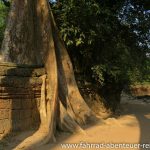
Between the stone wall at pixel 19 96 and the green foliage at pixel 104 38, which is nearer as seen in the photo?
the stone wall at pixel 19 96

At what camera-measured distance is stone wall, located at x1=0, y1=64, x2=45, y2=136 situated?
29.0 feet

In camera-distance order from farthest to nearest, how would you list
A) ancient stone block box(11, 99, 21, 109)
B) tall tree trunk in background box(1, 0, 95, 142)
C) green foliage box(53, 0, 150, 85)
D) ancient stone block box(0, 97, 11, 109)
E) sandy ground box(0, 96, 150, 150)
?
green foliage box(53, 0, 150, 85), tall tree trunk in background box(1, 0, 95, 142), ancient stone block box(11, 99, 21, 109), ancient stone block box(0, 97, 11, 109), sandy ground box(0, 96, 150, 150)

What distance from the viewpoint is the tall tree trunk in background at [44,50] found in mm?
10031

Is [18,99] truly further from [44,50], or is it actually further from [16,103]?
[44,50]

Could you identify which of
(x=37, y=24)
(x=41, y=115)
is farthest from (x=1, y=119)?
(x=37, y=24)

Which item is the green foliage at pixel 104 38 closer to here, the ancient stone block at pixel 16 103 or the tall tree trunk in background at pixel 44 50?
the tall tree trunk in background at pixel 44 50

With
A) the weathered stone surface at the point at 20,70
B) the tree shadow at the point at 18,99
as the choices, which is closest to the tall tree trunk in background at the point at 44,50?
the weathered stone surface at the point at 20,70

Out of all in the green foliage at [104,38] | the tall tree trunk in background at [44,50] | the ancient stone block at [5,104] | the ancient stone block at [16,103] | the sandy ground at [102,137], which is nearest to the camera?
the sandy ground at [102,137]

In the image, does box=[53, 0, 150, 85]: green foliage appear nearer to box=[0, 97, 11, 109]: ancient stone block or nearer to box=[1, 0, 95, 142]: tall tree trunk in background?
box=[1, 0, 95, 142]: tall tree trunk in background

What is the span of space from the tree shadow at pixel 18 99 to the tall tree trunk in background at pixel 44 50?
30cm

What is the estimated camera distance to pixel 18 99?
9.28m

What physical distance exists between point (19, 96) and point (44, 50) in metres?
1.67

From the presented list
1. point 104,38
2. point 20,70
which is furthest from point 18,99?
point 104,38

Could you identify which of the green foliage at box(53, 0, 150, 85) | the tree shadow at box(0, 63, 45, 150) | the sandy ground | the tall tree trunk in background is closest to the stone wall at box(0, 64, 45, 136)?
the tree shadow at box(0, 63, 45, 150)
